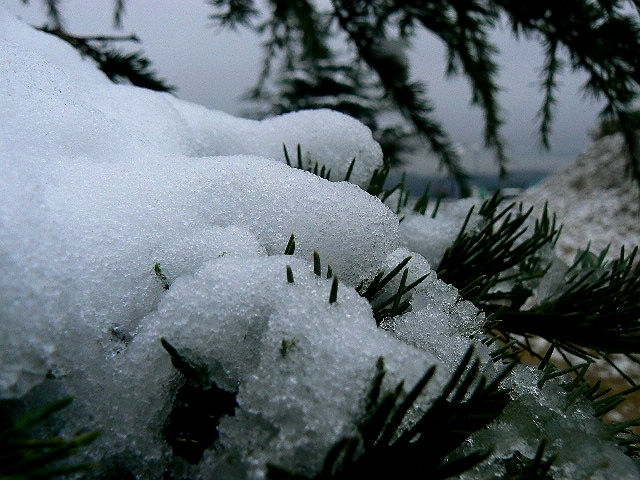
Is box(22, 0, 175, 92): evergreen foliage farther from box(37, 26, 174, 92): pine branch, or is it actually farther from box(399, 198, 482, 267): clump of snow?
box(399, 198, 482, 267): clump of snow

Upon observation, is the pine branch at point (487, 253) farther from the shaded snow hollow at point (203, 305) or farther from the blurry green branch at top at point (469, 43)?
the blurry green branch at top at point (469, 43)

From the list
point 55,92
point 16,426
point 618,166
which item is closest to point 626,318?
point 16,426

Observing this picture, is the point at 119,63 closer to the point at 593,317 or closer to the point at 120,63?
the point at 120,63

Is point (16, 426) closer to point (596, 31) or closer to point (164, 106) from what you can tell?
point (164, 106)

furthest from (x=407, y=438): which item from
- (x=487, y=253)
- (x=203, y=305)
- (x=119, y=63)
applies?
(x=119, y=63)

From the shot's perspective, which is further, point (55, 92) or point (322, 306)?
point (55, 92)

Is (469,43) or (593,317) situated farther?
(469,43)

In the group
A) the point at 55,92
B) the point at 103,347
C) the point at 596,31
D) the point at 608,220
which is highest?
the point at 596,31
